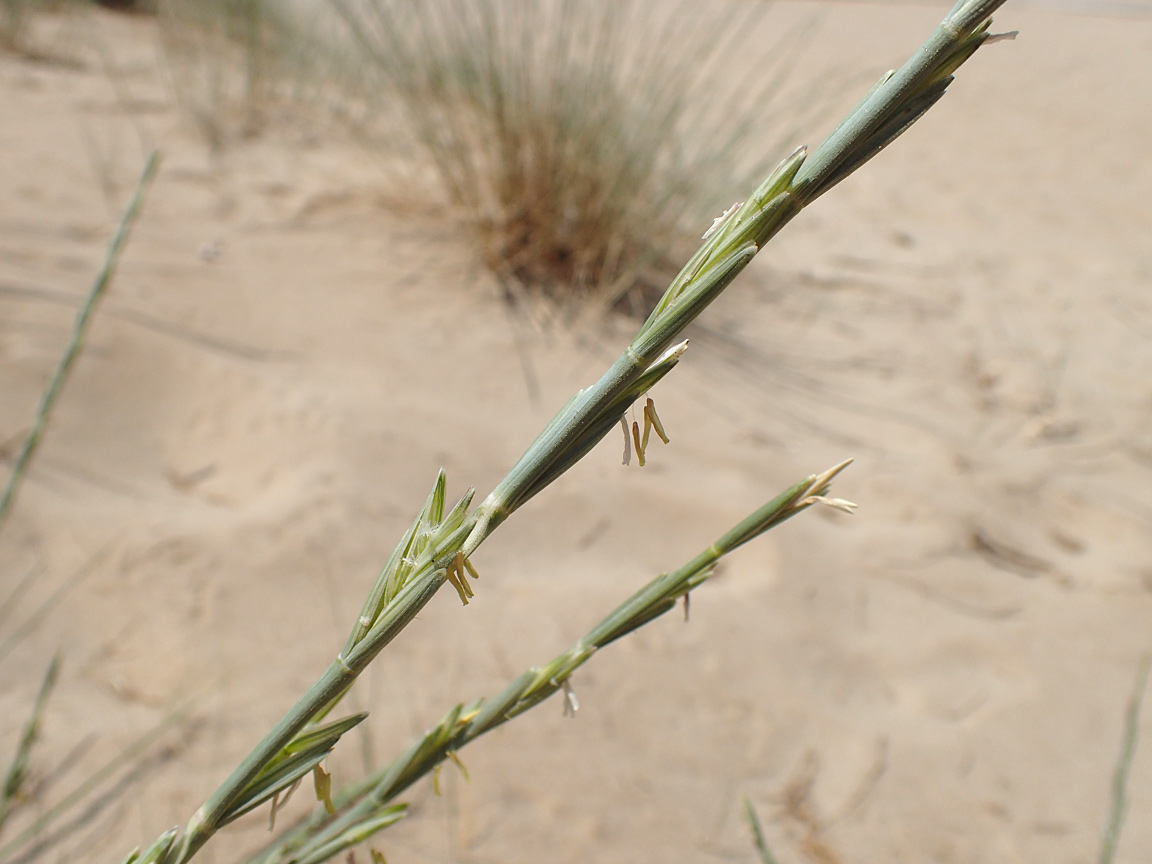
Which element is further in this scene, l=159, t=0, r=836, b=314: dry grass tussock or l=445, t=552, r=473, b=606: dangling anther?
l=159, t=0, r=836, b=314: dry grass tussock

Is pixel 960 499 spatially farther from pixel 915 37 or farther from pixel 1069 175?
pixel 915 37

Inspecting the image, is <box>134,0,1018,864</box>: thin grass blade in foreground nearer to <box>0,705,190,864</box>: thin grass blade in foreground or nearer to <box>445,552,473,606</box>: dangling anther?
<box>445,552,473,606</box>: dangling anther

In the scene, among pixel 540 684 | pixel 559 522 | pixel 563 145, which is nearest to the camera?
pixel 540 684

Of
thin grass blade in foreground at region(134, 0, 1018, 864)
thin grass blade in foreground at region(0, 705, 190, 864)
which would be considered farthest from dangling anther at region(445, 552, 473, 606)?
thin grass blade in foreground at region(0, 705, 190, 864)

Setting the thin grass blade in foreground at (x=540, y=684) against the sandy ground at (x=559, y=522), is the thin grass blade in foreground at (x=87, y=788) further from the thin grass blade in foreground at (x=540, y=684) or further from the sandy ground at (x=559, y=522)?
the thin grass blade in foreground at (x=540, y=684)

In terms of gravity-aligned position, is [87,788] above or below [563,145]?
below

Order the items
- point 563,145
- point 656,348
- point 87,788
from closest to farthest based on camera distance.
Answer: point 656,348 → point 87,788 → point 563,145

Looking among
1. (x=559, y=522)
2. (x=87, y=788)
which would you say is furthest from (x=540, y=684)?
(x=559, y=522)

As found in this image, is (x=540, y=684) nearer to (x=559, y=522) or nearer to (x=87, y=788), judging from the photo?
(x=87, y=788)
